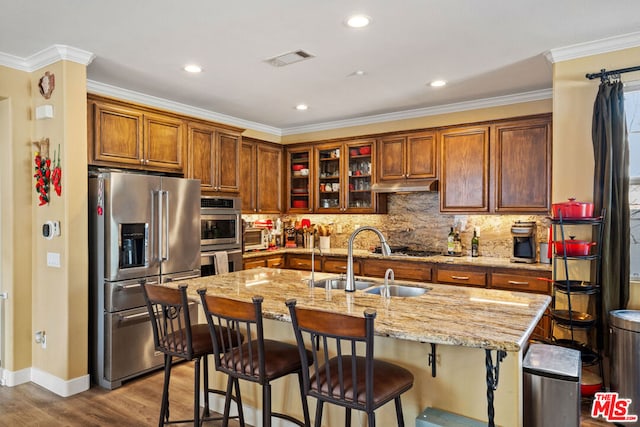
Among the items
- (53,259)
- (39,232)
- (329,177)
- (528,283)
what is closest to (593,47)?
(528,283)

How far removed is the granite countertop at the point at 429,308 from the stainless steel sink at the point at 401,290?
0.29 ft

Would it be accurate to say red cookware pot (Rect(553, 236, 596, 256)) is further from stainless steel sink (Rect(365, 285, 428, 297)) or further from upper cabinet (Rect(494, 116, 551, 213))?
upper cabinet (Rect(494, 116, 551, 213))

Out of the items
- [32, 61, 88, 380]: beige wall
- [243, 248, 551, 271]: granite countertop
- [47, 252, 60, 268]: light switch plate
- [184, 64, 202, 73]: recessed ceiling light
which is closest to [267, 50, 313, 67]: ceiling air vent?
[184, 64, 202, 73]: recessed ceiling light

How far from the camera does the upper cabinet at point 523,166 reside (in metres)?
4.28

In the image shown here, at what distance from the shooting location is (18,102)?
3.51 m

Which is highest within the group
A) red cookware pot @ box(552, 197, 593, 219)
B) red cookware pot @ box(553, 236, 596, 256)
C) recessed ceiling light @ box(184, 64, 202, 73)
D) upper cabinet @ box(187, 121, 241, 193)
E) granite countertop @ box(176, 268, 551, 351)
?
recessed ceiling light @ box(184, 64, 202, 73)

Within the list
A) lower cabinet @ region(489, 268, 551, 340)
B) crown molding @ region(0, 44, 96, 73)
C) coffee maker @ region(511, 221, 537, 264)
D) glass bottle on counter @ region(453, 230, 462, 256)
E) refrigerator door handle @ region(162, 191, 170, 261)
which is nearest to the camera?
crown molding @ region(0, 44, 96, 73)

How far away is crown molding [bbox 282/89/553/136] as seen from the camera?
4.41 m

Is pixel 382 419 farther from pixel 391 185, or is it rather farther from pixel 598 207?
pixel 391 185

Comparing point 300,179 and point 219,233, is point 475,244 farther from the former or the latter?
point 219,233

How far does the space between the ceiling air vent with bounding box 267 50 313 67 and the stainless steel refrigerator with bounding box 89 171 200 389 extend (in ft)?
4.86

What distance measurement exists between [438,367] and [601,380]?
5.60 ft

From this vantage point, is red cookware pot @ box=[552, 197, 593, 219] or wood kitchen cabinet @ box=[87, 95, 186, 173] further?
wood kitchen cabinet @ box=[87, 95, 186, 173]

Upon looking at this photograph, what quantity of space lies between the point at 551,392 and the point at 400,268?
265 cm
